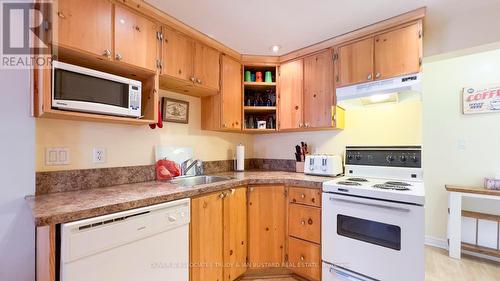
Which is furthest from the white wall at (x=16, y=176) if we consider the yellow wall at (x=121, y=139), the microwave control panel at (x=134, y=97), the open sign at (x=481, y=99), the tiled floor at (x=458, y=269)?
the open sign at (x=481, y=99)

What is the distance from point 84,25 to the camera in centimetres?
131

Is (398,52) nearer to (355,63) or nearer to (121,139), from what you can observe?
(355,63)

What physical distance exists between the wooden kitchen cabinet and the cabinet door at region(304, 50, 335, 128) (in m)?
0.75

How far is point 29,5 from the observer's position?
1.30m

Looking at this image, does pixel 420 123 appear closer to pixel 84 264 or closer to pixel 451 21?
pixel 451 21

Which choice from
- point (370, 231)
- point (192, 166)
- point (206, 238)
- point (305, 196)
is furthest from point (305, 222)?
point (192, 166)

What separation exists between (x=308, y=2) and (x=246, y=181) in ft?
4.92

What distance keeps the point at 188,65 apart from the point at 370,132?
1.89 metres

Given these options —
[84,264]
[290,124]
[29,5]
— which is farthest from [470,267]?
[29,5]

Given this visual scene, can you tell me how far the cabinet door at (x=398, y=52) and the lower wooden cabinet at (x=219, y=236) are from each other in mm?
1610

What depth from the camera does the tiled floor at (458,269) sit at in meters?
2.03

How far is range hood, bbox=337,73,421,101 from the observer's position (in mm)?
1689

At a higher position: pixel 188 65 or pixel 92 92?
pixel 188 65

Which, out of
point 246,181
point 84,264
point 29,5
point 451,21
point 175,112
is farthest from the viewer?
point 175,112
